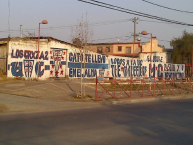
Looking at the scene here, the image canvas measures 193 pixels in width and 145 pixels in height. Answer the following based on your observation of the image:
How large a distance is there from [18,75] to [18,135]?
17637 mm

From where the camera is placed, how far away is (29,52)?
25.6m

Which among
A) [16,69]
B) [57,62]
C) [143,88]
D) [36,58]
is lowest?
[143,88]

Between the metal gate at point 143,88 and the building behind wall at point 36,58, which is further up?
the building behind wall at point 36,58

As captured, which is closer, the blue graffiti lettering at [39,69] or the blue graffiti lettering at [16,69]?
the blue graffiti lettering at [16,69]

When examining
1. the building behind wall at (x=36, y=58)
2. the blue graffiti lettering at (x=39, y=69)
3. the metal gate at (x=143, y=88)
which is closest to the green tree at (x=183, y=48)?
the metal gate at (x=143, y=88)

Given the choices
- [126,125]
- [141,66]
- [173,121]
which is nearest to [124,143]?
[126,125]

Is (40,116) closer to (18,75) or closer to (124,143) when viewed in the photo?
(124,143)

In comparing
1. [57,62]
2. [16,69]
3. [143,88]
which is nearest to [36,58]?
[16,69]

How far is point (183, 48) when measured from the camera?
55906 millimetres

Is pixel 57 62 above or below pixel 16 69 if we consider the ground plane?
above

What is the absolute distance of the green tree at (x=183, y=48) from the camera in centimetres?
5556

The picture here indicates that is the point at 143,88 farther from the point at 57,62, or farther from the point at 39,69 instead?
the point at 39,69

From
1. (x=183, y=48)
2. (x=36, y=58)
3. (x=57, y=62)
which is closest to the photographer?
(x=36, y=58)

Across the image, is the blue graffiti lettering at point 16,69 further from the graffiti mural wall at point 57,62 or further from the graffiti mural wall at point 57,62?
the graffiti mural wall at point 57,62
